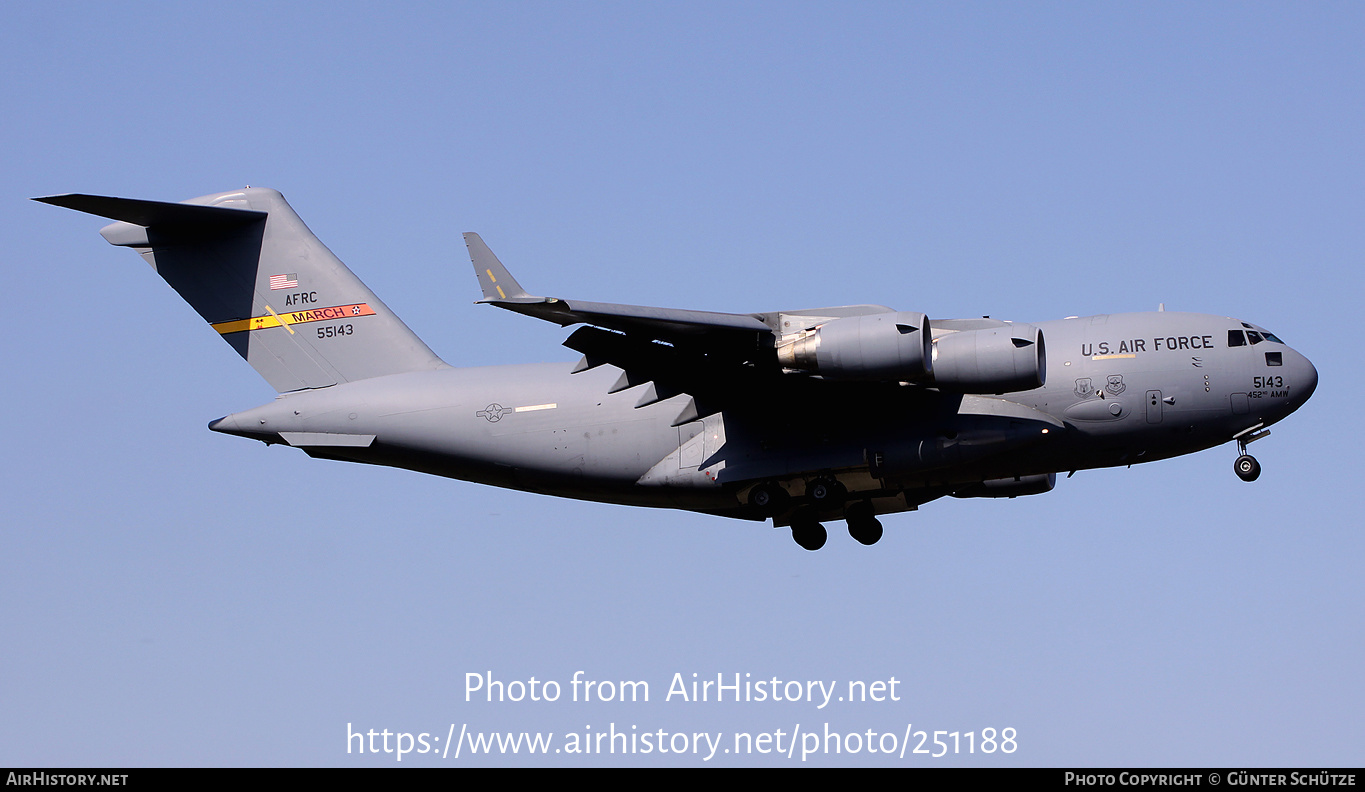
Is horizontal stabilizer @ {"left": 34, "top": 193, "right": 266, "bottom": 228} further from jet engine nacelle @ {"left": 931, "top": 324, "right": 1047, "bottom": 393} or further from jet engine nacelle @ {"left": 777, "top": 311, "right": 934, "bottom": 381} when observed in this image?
jet engine nacelle @ {"left": 931, "top": 324, "right": 1047, "bottom": 393}

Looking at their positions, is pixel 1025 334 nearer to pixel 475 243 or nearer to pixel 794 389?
pixel 794 389

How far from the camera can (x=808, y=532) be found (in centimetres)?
1598

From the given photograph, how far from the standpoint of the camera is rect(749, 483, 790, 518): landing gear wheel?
15.1 meters

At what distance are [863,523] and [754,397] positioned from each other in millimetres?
2249

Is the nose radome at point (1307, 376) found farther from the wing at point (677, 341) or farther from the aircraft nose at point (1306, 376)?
the wing at point (677, 341)

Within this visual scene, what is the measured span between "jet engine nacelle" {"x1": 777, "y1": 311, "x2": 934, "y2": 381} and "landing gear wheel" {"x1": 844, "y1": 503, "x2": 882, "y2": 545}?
278 cm

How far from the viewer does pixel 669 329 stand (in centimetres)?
1371

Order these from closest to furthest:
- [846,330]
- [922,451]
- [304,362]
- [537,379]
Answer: [846,330] → [922,451] → [537,379] → [304,362]

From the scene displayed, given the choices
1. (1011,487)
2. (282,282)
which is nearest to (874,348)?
(1011,487)

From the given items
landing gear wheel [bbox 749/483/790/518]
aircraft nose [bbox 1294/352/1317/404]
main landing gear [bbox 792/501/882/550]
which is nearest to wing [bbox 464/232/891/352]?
landing gear wheel [bbox 749/483/790/518]

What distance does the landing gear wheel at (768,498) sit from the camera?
15148 mm

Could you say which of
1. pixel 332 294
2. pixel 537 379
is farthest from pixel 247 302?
pixel 537 379

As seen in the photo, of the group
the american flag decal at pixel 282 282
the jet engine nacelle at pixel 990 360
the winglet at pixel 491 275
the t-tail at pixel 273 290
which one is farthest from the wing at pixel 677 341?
the american flag decal at pixel 282 282
